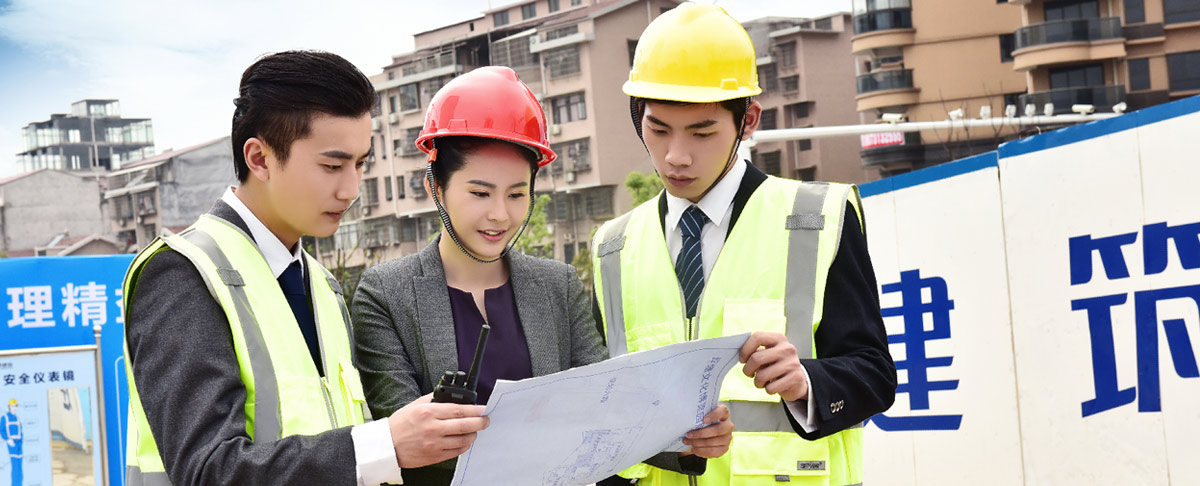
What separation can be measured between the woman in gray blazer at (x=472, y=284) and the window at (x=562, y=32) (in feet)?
149

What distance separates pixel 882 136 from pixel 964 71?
4.59 m

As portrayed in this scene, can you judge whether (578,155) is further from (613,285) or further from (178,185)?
Answer: (613,285)

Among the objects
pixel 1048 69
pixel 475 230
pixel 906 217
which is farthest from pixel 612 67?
pixel 475 230

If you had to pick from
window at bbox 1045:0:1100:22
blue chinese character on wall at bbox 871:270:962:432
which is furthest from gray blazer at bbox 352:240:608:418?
window at bbox 1045:0:1100:22

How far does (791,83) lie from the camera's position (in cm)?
4853

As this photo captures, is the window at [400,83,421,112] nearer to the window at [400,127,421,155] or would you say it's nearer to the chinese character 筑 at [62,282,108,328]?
the window at [400,127,421,155]

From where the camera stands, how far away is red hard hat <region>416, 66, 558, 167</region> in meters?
2.53

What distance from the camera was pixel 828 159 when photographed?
48.0 m

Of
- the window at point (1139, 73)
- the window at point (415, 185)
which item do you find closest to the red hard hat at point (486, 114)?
the window at point (1139, 73)

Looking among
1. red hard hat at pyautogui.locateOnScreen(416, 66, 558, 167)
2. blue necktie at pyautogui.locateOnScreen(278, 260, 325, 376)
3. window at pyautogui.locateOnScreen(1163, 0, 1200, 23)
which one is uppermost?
window at pyautogui.locateOnScreen(1163, 0, 1200, 23)

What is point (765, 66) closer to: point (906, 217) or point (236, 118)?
point (906, 217)

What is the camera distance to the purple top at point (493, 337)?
2.48 m

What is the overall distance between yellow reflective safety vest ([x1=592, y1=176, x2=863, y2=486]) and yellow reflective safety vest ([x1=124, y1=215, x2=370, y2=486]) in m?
0.86

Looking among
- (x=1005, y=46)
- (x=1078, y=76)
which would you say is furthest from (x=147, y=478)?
(x=1005, y=46)
